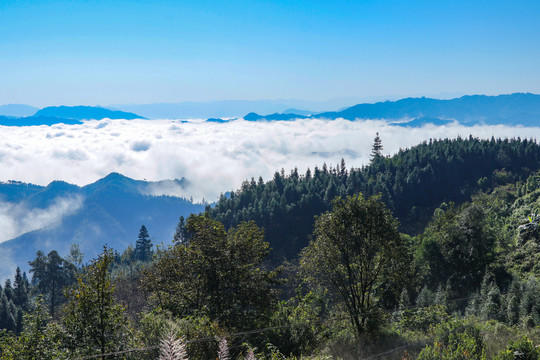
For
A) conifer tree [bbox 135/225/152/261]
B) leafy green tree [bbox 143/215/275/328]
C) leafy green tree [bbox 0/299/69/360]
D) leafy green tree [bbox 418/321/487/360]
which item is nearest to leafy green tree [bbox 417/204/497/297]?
leafy green tree [bbox 143/215/275/328]

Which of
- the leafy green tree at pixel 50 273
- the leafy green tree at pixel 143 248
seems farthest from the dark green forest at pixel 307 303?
the leafy green tree at pixel 143 248

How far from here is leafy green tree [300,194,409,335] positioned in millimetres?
20203

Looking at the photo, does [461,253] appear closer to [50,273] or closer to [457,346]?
[457,346]

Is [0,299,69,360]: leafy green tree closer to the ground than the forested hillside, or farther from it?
farther from it

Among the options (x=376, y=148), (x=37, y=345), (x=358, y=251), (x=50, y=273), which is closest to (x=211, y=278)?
(x=358, y=251)

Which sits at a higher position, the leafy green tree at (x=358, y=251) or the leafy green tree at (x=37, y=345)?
the leafy green tree at (x=358, y=251)

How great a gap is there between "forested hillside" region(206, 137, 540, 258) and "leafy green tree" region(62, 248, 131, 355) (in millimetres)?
86098

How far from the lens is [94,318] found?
48.1 ft

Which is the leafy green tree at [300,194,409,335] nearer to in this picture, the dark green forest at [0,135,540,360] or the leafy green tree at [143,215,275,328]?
the dark green forest at [0,135,540,360]

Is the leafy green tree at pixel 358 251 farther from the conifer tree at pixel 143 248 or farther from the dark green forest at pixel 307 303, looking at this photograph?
the conifer tree at pixel 143 248

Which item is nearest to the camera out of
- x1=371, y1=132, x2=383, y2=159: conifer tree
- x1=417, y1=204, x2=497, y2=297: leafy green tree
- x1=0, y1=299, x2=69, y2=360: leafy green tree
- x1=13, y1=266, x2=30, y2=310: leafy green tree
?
x1=0, y1=299, x2=69, y2=360: leafy green tree

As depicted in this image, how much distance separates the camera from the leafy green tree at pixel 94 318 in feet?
47.4

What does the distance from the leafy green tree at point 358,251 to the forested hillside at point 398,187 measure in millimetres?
79164

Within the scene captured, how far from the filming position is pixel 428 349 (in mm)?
10539
